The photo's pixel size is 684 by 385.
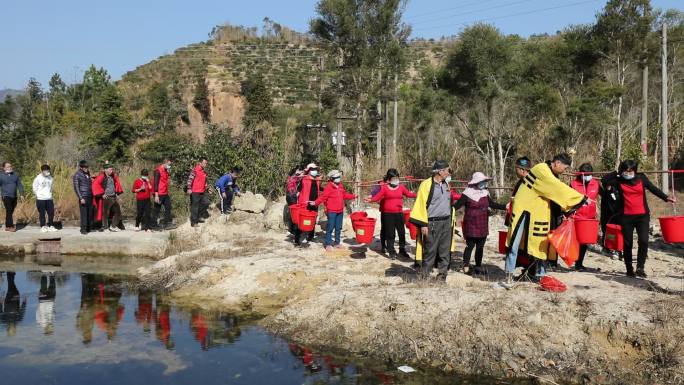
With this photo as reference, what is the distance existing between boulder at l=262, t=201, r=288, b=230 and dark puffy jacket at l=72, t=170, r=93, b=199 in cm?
417

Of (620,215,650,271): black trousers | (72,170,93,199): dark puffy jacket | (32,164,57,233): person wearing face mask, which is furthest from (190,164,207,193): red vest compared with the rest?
(620,215,650,271): black trousers

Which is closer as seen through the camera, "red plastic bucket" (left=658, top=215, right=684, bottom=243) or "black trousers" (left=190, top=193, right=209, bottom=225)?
"red plastic bucket" (left=658, top=215, right=684, bottom=243)

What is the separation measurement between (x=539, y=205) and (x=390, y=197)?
11.3 ft

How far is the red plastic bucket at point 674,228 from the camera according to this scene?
842cm

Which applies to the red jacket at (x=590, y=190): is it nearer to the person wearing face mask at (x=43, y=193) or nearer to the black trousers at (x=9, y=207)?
the person wearing face mask at (x=43, y=193)

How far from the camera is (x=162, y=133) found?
49875 mm

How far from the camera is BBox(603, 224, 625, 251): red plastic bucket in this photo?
905 cm

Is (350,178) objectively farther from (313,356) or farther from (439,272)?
(313,356)

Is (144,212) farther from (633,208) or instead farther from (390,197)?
(633,208)

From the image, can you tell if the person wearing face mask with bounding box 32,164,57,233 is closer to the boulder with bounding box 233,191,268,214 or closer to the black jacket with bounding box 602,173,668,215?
the boulder with bounding box 233,191,268,214

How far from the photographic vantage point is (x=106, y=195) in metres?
14.9

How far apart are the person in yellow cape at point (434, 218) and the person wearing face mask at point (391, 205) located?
6.44 feet

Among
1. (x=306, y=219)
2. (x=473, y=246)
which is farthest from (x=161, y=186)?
(x=473, y=246)

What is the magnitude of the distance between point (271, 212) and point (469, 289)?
7473 millimetres
